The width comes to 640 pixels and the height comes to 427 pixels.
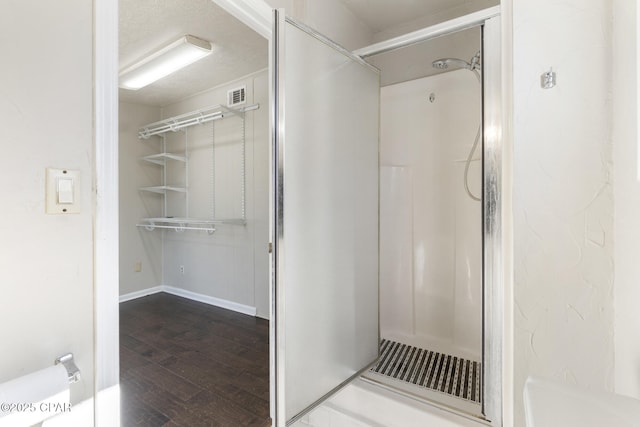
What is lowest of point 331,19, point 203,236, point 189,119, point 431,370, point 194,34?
point 431,370

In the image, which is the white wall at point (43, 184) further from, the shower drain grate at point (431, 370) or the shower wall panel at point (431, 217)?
the shower wall panel at point (431, 217)

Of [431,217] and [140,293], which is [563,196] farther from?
[140,293]

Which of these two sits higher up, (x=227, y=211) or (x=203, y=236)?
(x=227, y=211)

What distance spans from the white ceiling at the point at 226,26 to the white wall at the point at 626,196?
1.28 metres

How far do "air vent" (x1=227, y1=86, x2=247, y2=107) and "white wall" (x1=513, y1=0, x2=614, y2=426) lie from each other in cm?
256

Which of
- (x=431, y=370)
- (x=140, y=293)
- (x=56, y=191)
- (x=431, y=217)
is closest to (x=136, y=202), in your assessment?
(x=140, y=293)

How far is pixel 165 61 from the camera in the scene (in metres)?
2.42

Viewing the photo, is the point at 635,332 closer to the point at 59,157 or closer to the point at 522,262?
the point at 522,262

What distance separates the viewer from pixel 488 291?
1220 mm

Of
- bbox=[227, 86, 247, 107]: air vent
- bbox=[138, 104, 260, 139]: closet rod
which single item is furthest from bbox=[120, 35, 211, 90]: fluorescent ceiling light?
bbox=[227, 86, 247, 107]: air vent

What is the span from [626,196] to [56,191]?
152cm

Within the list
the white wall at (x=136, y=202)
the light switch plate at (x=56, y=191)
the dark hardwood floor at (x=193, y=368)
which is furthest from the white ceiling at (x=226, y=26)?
the dark hardwood floor at (x=193, y=368)

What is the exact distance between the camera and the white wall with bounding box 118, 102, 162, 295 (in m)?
3.39

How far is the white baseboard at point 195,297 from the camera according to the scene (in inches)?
121
